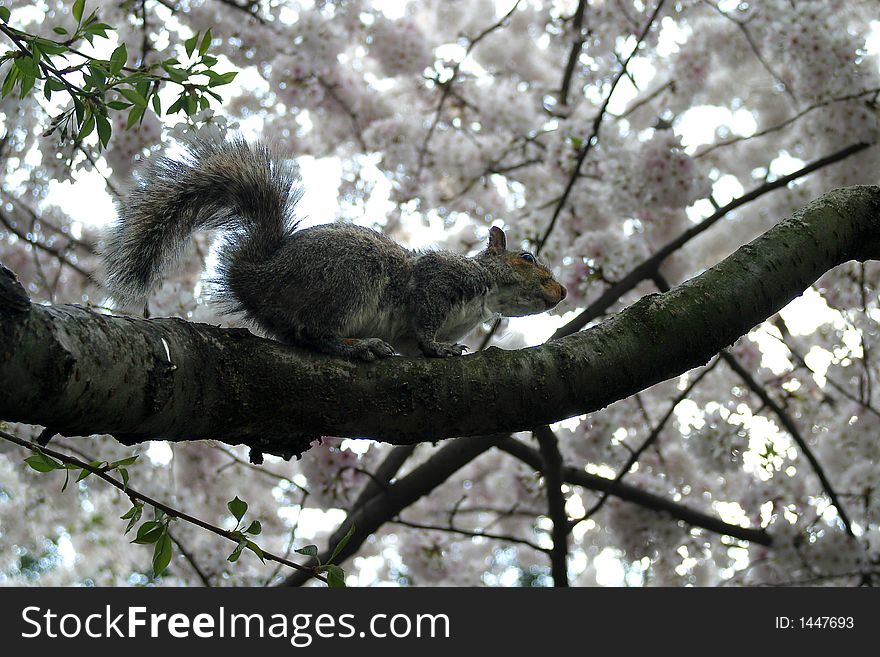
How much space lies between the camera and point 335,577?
5.08ft

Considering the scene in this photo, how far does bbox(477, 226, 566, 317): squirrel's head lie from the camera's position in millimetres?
2561

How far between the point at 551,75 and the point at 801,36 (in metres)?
2.33

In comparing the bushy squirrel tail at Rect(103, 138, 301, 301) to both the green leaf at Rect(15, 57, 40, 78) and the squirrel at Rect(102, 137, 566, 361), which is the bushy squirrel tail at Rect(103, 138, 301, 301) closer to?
the squirrel at Rect(102, 137, 566, 361)

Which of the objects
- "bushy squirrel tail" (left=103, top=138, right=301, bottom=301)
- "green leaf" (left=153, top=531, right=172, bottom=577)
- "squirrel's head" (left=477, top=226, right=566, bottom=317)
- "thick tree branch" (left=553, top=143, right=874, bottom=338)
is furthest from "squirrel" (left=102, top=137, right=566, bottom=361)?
"thick tree branch" (left=553, top=143, right=874, bottom=338)

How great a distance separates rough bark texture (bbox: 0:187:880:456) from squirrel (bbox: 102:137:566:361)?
241 mm

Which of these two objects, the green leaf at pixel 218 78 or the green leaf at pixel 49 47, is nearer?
the green leaf at pixel 49 47

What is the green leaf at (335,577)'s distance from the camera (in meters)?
1.53

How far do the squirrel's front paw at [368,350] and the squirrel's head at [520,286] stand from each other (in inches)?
28.3

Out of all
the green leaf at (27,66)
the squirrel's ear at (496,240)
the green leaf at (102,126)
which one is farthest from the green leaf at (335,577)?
the squirrel's ear at (496,240)

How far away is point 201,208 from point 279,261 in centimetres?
21

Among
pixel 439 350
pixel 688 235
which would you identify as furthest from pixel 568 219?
pixel 439 350

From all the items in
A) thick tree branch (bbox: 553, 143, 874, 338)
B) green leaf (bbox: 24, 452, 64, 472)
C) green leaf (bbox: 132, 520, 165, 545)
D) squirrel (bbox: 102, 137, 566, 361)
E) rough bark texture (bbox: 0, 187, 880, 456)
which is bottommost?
green leaf (bbox: 132, 520, 165, 545)

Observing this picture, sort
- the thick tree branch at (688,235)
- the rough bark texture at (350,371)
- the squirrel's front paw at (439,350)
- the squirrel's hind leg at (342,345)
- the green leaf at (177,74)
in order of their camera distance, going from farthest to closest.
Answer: the thick tree branch at (688,235) < the squirrel's front paw at (439,350) < the green leaf at (177,74) < the squirrel's hind leg at (342,345) < the rough bark texture at (350,371)

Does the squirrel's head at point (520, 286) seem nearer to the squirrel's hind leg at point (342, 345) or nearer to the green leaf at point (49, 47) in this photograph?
the squirrel's hind leg at point (342, 345)
